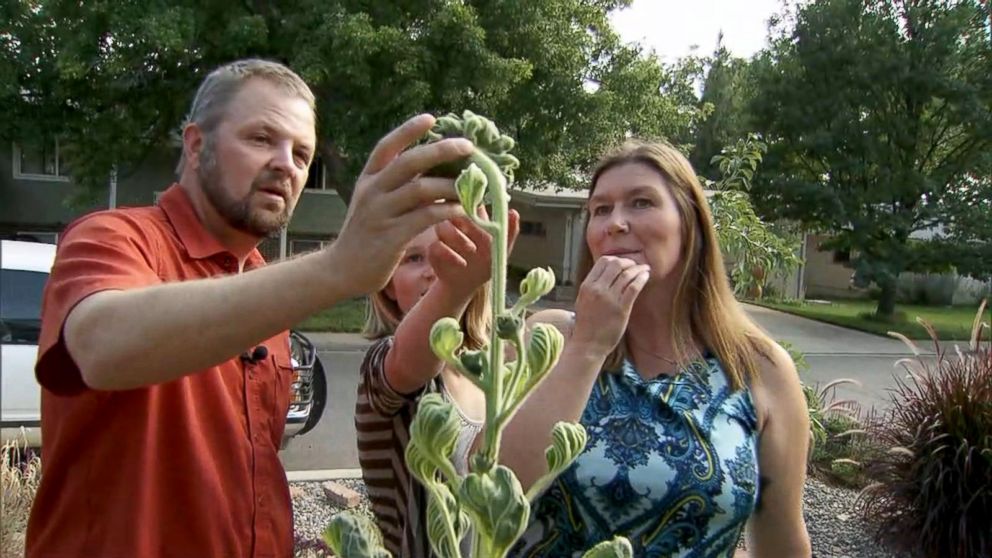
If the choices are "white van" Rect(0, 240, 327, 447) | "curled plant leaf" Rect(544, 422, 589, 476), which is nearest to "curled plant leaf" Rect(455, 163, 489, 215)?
"curled plant leaf" Rect(544, 422, 589, 476)

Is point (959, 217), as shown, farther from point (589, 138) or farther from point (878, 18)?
point (589, 138)

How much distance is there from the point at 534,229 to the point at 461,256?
27.0 m

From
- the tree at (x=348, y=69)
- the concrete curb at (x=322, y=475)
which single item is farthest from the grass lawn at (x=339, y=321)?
the concrete curb at (x=322, y=475)

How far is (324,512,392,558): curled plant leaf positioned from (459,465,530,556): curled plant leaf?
0.40 ft

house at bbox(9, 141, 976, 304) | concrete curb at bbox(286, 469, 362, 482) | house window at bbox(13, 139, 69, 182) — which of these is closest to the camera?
concrete curb at bbox(286, 469, 362, 482)

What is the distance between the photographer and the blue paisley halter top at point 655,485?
1.91m

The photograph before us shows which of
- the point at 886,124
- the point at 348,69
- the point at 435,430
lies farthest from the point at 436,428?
the point at 886,124

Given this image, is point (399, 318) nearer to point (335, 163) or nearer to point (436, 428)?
point (436, 428)

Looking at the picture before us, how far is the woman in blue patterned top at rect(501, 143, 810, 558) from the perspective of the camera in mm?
1788

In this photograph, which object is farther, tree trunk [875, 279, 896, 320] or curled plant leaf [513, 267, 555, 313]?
tree trunk [875, 279, 896, 320]

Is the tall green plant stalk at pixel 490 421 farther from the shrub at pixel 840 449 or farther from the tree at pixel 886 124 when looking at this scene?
the tree at pixel 886 124

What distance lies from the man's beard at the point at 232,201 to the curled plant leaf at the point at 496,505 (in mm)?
1019

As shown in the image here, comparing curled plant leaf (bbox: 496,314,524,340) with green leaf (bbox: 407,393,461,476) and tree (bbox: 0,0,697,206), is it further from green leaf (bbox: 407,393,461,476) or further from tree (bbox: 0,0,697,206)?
tree (bbox: 0,0,697,206)

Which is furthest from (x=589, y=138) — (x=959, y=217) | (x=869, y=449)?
(x=959, y=217)
